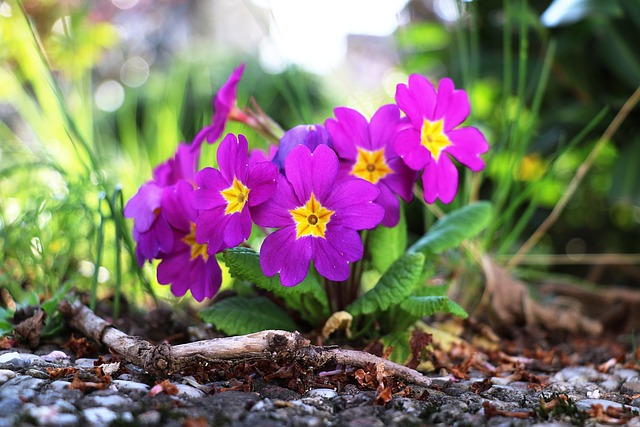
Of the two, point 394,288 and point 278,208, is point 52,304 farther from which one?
point 394,288

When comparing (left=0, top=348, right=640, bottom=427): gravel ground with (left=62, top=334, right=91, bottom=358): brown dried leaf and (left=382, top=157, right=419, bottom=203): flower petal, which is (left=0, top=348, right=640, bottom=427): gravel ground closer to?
(left=62, top=334, right=91, bottom=358): brown dried leaf

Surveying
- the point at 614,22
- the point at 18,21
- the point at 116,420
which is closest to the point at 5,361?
the point at 116,420

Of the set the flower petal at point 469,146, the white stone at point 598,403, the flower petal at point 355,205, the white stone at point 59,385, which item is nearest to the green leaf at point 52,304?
the white stone at point 59,385

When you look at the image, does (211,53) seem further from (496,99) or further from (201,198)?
(201,198)

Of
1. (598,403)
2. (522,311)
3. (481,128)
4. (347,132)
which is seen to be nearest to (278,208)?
(347,132)

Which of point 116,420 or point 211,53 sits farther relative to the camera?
point 211,53

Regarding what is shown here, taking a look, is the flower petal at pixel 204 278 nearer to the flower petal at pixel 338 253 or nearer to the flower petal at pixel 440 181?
the flower petal at pixel 338 253
